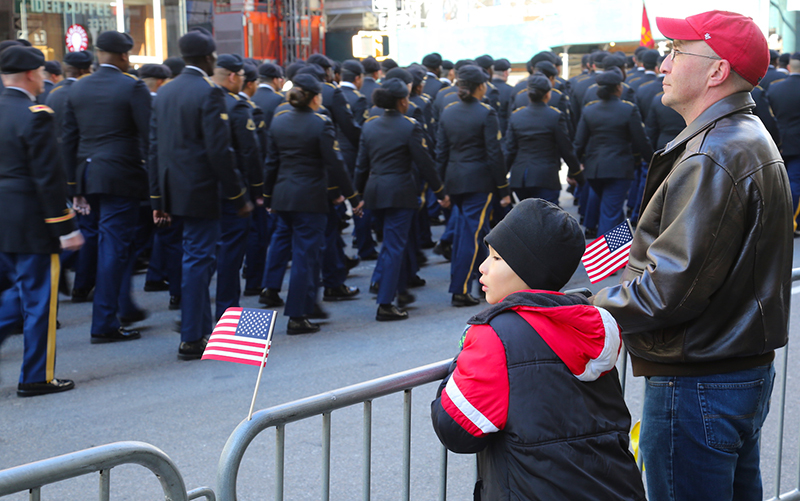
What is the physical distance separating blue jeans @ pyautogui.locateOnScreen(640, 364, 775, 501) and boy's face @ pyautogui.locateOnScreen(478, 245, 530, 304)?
0.57m

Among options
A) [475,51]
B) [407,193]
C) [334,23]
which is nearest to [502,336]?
[407,193]

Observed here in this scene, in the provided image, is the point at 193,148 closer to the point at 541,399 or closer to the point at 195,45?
the point at 195,45

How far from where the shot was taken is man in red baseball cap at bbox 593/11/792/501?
2.17m

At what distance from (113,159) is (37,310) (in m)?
1.79

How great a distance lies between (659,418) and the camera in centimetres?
238

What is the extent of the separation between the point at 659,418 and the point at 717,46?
3.49ft

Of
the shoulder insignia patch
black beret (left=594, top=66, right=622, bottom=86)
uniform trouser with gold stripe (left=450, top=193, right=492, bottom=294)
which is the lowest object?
uniform trouser with gold stripe (left=450, top=193, right=492, bottom=294)

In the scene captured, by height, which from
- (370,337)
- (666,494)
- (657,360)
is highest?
(657,360)

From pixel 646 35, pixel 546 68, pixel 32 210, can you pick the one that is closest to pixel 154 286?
pixel 32 210

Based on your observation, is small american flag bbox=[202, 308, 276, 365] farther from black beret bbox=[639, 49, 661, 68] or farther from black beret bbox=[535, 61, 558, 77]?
black beret bbox=[639, 49, 661, 68]

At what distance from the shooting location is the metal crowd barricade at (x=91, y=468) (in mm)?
1648

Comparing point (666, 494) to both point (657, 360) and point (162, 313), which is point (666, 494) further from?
point (162, 313)

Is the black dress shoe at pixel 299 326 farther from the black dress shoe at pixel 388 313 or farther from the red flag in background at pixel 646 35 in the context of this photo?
the red flag in background at pixel 646 35

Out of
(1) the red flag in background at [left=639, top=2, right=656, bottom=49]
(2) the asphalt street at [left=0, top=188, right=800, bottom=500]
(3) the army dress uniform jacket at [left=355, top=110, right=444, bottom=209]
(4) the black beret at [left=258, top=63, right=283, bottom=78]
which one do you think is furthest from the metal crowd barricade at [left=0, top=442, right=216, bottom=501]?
(1) the red flag in background at [left=639, top=2, right=656, bottom=49]
